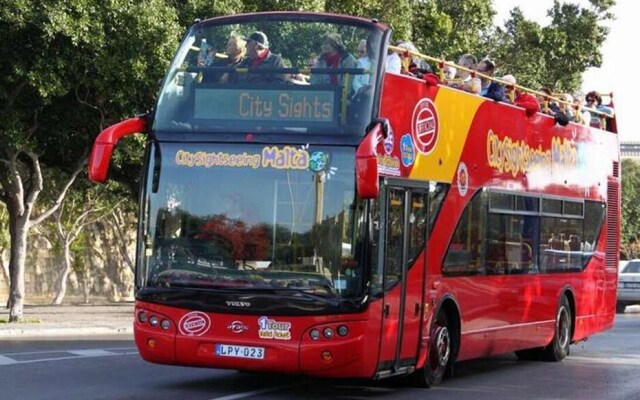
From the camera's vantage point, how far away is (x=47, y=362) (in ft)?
51.2

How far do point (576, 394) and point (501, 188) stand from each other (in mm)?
2842

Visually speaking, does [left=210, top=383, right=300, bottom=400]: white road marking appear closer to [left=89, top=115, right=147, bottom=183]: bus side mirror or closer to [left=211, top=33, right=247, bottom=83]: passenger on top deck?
[left=89, top=115, right=147, bottom=183]: bus side mirror

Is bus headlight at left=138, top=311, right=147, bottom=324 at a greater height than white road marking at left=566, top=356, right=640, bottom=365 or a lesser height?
greater

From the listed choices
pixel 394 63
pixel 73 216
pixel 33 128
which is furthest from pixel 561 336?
pixel 73 216

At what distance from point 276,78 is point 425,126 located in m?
2.05

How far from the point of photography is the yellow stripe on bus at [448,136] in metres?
13.2

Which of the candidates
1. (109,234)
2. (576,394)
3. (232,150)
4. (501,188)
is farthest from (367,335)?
(109,234)

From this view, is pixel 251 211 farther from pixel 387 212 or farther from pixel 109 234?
pixel 109 234

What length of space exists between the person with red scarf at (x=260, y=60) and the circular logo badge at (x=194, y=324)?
230cm

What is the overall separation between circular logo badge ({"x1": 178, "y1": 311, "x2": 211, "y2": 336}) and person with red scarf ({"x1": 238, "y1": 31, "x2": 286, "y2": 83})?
2.30m

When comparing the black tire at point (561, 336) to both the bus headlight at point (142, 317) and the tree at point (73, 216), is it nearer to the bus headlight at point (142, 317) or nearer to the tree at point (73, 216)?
the bus headlight at point (142, 317)

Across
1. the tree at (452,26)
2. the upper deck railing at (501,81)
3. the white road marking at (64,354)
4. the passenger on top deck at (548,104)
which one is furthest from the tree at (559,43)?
the white road marking at (64,354)

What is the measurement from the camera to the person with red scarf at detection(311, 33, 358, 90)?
11750mm

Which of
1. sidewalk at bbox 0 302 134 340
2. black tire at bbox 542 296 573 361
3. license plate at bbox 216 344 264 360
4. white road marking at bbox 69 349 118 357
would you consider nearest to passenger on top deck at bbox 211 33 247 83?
license plate at bbox 216 344 264 360
